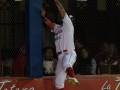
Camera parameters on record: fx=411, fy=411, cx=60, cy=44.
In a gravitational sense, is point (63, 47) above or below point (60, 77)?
above

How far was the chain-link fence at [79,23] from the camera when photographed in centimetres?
898

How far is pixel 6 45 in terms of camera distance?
29.2 ft

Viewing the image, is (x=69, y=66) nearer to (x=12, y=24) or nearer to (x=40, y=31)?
(x=40, y=31)

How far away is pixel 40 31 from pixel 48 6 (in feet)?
5.49

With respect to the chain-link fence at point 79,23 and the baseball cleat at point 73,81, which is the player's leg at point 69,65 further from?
the chain-link fence at point 79,23

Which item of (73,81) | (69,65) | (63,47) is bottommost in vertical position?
(73,81)

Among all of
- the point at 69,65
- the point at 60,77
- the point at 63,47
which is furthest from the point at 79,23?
the point at 69,65

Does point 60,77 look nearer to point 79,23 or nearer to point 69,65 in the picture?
point 69,65

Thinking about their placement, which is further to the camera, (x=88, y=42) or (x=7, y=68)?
(x=88, y=42)

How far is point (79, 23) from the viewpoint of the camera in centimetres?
948

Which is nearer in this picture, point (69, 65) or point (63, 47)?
point (69, 65)

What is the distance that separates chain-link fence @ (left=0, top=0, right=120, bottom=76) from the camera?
8.98 m

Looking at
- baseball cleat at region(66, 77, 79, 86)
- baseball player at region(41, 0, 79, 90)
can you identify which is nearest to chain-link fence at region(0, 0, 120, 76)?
baseball player at region(41, 0, 79, 90)

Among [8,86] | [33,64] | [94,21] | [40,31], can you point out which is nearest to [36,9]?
[40,31]
